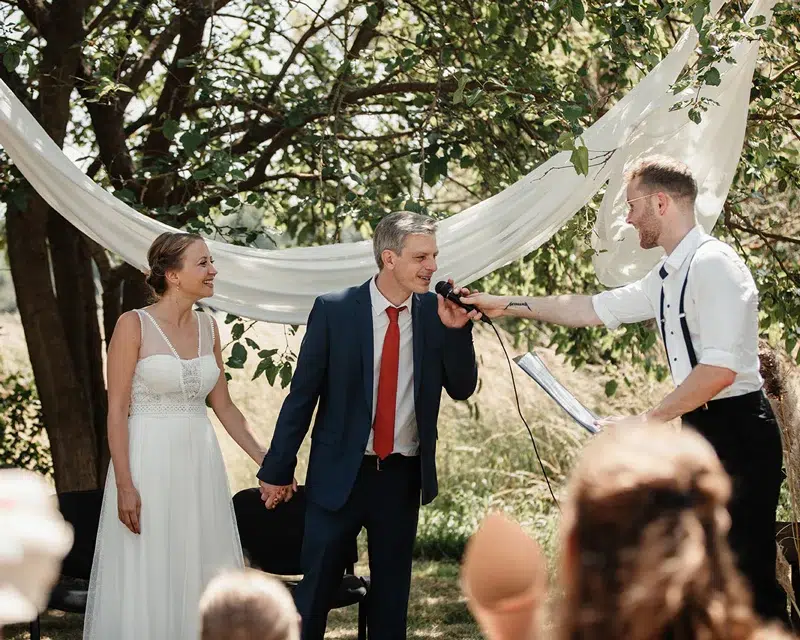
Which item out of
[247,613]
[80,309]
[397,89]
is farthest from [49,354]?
[247,613]

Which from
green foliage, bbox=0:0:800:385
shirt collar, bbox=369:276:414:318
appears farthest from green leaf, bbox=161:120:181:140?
shirt collar, bbox=369:276:414:318

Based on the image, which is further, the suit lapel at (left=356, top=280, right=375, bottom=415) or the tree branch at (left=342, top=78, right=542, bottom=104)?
the tree branch at (left=342, top=78, right=542, bottom=104)

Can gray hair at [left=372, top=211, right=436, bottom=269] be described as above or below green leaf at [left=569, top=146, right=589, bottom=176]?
below

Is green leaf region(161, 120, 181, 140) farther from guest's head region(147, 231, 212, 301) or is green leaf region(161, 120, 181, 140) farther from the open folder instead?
the open folder

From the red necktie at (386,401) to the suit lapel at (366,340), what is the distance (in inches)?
1.8

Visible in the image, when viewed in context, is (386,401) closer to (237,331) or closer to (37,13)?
(237,331)

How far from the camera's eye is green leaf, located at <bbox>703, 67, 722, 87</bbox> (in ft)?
12.8

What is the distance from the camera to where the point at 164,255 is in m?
4.21

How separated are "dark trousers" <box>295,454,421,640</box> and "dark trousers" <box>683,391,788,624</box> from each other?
1135 mm

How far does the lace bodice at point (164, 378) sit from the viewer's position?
4.14 m

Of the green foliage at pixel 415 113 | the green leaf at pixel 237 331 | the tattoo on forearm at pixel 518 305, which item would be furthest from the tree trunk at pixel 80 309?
the tattoo on forearm at pixel 518 305

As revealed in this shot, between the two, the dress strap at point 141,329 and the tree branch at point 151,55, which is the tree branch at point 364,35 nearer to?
the tree branch at point 151,55

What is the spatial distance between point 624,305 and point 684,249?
461mm

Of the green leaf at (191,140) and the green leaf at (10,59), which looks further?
the green leaf at (191,140)
